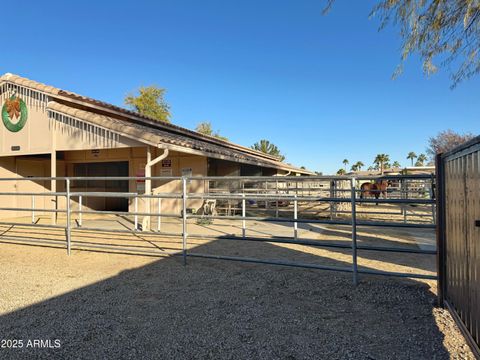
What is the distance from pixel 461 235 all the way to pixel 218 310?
7.98 ft

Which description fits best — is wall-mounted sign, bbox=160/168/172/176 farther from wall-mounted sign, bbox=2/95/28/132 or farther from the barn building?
wall-mounted sign, bbox=2/95/28/132

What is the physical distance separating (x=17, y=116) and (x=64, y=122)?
2.13 metres

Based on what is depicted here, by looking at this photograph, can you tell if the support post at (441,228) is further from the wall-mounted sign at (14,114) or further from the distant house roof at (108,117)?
the wall-mounted sign at (14,114)

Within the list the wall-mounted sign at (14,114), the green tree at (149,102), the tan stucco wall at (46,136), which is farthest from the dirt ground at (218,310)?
the green tree at (149,102)

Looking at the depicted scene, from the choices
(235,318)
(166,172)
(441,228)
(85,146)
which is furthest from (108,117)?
(441,228)

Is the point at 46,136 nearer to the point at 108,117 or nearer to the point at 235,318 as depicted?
the point at 108,117

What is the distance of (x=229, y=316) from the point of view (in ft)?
11.0

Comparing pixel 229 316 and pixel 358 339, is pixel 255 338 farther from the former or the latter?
pixel 358 339

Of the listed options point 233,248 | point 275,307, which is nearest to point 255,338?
point 275,307

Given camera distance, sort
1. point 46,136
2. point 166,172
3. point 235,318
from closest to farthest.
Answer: point 235,318, point 46,136, point 166,172

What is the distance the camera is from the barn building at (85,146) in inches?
384

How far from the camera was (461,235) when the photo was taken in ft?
9.07

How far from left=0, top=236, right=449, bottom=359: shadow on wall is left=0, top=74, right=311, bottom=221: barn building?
5.35 m

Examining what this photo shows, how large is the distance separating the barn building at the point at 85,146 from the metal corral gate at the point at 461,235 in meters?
7.00
